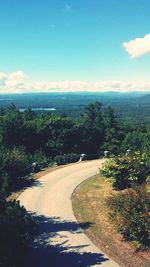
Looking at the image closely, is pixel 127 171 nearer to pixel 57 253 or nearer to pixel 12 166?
pixel 12 166

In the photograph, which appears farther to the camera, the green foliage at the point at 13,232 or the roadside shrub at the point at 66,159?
the roadside shrub at the point at 66,159

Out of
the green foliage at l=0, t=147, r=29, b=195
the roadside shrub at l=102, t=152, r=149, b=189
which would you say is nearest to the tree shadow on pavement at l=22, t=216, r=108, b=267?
the green foliage at l=0, t=147, r=29, b=195

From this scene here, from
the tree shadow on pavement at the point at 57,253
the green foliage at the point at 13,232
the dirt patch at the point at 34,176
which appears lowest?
the tree shadow on pavement at the point at 57,253

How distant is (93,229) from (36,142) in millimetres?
29683

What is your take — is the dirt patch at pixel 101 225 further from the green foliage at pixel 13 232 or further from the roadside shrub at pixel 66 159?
the roadside shrub at pixel 66 159

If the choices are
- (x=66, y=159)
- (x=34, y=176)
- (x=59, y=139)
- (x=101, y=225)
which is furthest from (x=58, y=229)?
(x=59, y=139)

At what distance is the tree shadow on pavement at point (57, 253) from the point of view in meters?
14.1

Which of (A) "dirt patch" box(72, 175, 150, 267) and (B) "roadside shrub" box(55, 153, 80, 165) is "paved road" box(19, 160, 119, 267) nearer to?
(A) "dirt patch" box(72, 175, 150, 267)

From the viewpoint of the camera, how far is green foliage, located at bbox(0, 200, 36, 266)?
12055mm

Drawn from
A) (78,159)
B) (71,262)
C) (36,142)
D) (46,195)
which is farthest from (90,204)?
(36,142)

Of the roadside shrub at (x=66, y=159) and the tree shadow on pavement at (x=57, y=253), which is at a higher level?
Result: the roadside shrub at (x=66, y=159)

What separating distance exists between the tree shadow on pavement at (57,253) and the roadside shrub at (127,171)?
294 inches

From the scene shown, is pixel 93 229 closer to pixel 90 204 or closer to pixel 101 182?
pixel 90 204

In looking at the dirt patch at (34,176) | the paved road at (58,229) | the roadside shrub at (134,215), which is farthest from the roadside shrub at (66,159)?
the roadside shrub at (134,215)
